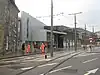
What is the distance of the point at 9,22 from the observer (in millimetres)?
42281

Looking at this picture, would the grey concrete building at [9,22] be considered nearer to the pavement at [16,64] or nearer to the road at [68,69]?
the pavement at [16,64]

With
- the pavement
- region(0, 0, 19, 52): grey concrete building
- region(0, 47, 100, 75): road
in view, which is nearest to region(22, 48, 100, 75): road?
region(0, 47, 100, 75): road

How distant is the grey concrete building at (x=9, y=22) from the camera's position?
37.2 meters

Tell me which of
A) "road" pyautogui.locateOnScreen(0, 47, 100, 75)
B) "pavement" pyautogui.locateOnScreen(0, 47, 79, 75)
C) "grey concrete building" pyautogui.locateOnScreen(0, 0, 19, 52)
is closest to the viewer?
"road" pyautogui.locateOnScreen(0, 47, 100, 75)

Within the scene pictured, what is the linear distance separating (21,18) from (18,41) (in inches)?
235

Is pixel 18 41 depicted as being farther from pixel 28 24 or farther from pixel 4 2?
pixel 4 2

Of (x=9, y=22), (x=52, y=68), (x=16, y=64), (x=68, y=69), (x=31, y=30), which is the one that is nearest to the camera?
(x=68, y=69)

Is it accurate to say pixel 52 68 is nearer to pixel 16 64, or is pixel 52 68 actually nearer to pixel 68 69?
pixel 68 69

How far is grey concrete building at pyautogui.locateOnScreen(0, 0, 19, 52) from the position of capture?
122 ft

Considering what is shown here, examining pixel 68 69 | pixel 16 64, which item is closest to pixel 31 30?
pixel 16 64

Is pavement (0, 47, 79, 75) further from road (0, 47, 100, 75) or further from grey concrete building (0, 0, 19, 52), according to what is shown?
grey concrete building (0, 0, 19, 52)

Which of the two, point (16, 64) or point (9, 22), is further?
point (9, 22)

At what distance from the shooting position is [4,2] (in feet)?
127

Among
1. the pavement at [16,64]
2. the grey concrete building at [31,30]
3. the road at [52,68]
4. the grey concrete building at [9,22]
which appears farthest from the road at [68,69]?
the grey concrete building at [31,30]
